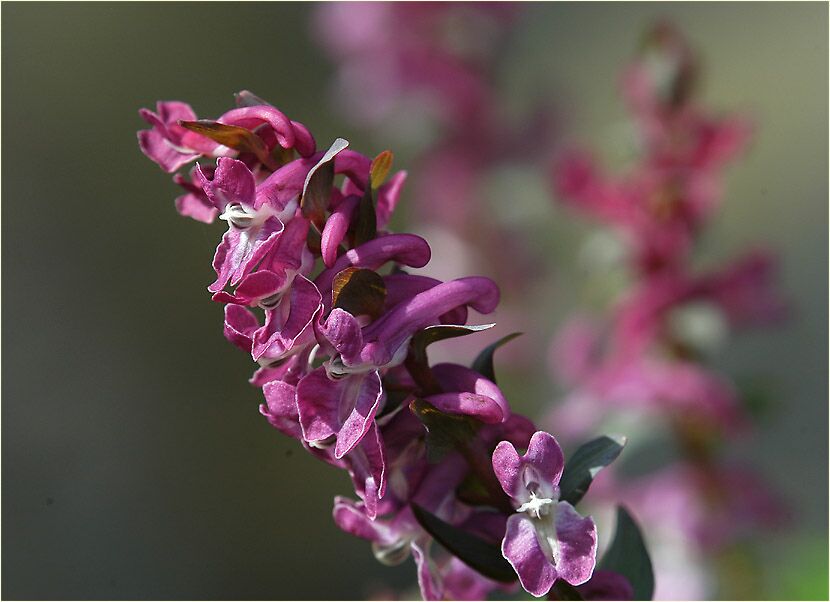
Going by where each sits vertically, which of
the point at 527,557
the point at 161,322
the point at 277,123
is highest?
the point at 277,123

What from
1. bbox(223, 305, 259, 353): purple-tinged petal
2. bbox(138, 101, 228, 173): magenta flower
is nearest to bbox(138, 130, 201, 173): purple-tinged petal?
bbox(138, 101, 228, 173): magenta flower

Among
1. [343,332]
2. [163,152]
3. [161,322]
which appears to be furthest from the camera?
[161,322]

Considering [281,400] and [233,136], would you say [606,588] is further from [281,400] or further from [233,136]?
[233,136]

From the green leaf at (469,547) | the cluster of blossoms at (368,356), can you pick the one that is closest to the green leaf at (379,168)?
the cluster of blossoms at (368,356)

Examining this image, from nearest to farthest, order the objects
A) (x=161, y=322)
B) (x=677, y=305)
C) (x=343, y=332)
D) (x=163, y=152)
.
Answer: (x=343, y=332) < (x=163, y=152) < (x=677, y=305) < (x=161, y=322)

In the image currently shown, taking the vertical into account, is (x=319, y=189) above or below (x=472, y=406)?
above

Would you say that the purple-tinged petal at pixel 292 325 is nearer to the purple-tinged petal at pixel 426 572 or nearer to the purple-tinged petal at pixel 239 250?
the purple-tinged petal at pixel 239 250

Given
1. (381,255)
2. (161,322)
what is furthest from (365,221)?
(161,322)
